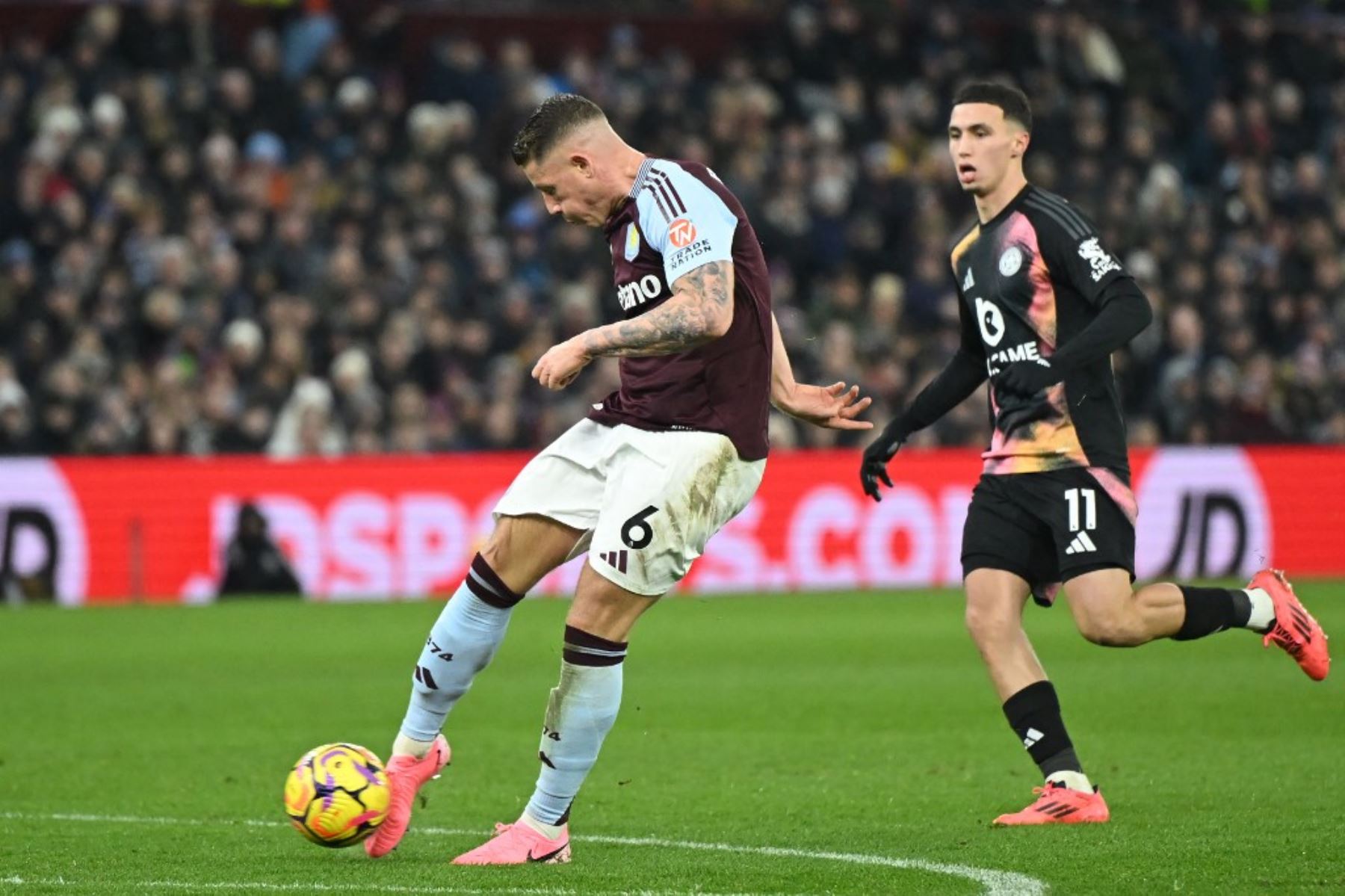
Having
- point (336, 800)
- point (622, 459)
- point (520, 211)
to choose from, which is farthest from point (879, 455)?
point (520, 211)

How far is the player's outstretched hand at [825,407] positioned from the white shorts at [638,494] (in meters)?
0.29

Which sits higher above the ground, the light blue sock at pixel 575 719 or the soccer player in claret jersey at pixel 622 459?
the soccer player in claret jersey at pixel 622 459

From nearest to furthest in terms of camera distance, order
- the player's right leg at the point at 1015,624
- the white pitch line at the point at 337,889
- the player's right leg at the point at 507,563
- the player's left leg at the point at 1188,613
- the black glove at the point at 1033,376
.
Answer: the white pitch line at the point at 337,889
the player's right leg at the point at 507,563
the black glove at the point at 1033,376
the player's left leg at the point at 1188,613
the player's right leg at the point at 1015,624

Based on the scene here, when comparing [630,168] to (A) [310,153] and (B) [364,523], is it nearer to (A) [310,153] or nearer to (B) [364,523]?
(B) [364,523]

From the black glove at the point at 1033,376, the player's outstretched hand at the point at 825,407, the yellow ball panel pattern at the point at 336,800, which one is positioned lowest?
the yellow ball panel pattern at the point at 336,800

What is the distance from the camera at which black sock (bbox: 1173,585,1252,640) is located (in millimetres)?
6914

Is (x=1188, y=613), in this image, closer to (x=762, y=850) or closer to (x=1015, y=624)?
(x=1015, y=624)

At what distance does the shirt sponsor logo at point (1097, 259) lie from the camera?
676 cm

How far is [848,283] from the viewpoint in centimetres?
2000

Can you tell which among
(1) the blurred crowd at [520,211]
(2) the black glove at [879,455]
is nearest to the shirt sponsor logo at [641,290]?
(2) the black glove at [879,455]

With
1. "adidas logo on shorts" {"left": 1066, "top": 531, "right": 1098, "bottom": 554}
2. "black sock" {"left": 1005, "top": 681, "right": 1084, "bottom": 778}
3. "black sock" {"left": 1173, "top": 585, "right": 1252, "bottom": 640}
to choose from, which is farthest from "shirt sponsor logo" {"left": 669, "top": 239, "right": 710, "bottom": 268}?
"black sock" {"left": 1173, "top": 585, "right": 1252, "bottom": 640}

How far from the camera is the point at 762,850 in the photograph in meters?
6.26

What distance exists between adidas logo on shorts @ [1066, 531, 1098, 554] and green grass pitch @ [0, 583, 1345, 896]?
857mm

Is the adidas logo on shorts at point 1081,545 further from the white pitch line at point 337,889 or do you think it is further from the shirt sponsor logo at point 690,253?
the white pitch line at point 337,889
